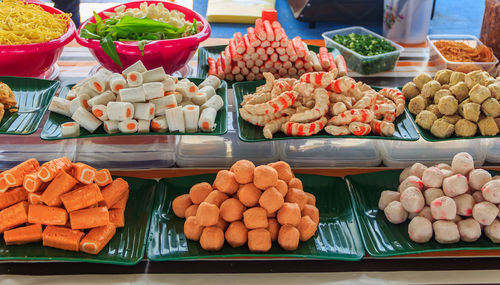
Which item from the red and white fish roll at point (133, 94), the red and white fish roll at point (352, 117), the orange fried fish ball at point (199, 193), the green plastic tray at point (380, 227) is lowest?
the green plastic tray at point (380, 227)

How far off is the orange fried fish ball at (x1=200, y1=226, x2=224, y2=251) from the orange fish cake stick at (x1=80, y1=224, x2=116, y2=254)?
1.03 ft

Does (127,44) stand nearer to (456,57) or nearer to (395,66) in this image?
(395,66)

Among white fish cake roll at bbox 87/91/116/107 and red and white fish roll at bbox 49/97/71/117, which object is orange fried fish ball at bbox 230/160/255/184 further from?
red and white fish roll at bbox 49/97/71/117

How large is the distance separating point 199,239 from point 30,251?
1.76 ft

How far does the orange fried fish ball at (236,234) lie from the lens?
1.44 m

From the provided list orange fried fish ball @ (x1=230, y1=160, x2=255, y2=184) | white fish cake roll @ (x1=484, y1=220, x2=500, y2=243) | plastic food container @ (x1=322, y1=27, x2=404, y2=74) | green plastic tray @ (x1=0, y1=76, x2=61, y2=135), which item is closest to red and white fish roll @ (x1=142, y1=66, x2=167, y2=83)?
green plastic tray @ (x1=0, y1=76, x2=61, y2=135)

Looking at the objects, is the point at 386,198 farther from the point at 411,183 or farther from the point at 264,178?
the point at 264,178

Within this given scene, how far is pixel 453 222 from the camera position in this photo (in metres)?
1.50

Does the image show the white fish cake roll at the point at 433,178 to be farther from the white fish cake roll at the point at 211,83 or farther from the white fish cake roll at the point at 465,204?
the white fish cake roll at the point at 211,83

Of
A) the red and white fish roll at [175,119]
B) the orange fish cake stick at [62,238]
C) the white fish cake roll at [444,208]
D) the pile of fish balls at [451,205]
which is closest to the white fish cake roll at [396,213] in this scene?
the pile of fish balls at [451,205]

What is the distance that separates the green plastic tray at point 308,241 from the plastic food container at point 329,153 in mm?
141

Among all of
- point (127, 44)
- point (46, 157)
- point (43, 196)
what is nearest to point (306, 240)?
point (43, 196)

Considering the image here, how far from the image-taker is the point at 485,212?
146 cm

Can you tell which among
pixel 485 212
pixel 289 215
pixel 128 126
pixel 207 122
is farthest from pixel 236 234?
pixel 485 212
